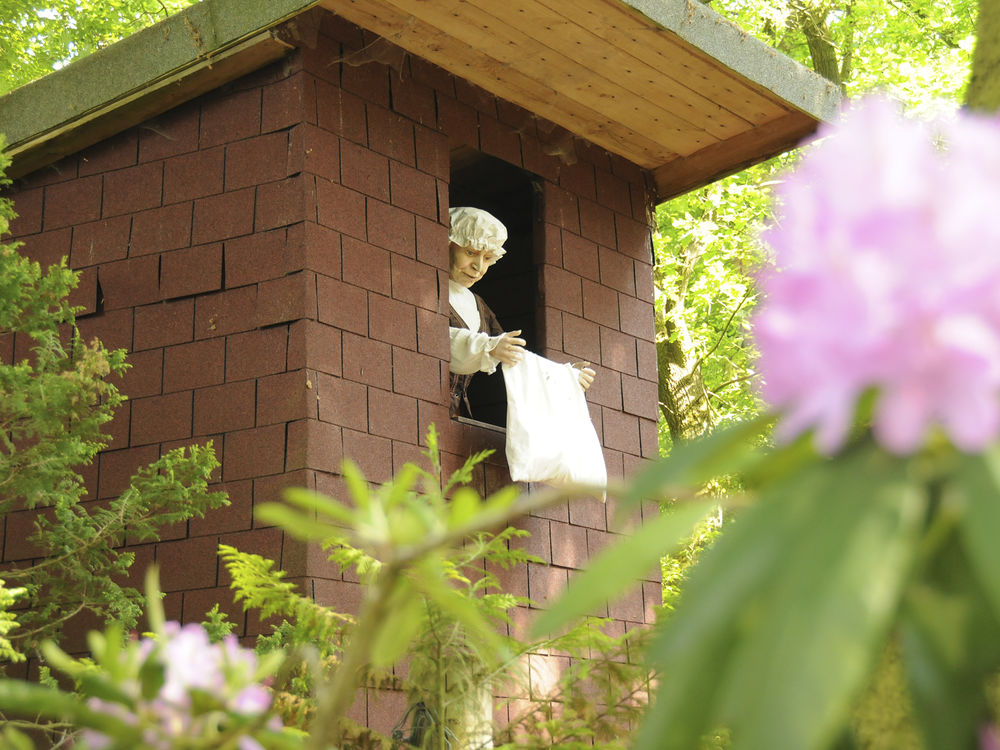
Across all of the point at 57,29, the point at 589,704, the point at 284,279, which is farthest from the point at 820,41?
the point at 589,704

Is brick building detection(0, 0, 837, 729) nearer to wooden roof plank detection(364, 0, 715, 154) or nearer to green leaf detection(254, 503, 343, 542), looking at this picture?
wooden roof plank detection(364, 0, 715, 154)

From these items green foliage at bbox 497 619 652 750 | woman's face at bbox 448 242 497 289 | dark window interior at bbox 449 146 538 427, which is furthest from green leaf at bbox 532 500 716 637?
dark window interior at bbox 449 146 538 427

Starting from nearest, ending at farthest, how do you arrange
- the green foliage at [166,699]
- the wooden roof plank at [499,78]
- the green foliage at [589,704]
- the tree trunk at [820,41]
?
1. the green foliage at [166,699]
2. the green foliage at [589,704]
3. the wooden roof plank at [499,78]
4. the tree trunk at [820,41]

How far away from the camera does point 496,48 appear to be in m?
5.77

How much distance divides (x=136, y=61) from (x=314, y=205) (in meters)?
1.06

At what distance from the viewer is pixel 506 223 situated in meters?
7.66

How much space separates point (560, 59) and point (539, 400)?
5.16 ft

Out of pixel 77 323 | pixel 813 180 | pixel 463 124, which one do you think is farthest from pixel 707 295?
pixel 813 180

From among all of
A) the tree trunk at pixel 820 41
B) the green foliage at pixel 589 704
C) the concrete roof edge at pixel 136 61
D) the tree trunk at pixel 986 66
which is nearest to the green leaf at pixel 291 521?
the tree trunk at pixel 986 66

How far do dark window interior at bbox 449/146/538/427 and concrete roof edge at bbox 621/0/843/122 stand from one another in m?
1.57

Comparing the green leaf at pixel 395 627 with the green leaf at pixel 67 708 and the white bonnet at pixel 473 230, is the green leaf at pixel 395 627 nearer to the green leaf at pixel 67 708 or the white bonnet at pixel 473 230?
the green leaf at pixel 67 708

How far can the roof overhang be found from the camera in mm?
5379

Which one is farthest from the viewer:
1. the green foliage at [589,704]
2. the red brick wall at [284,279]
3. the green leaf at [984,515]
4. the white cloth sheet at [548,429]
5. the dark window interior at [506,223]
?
the dark window interior at [506,223]

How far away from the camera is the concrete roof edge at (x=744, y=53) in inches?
219
